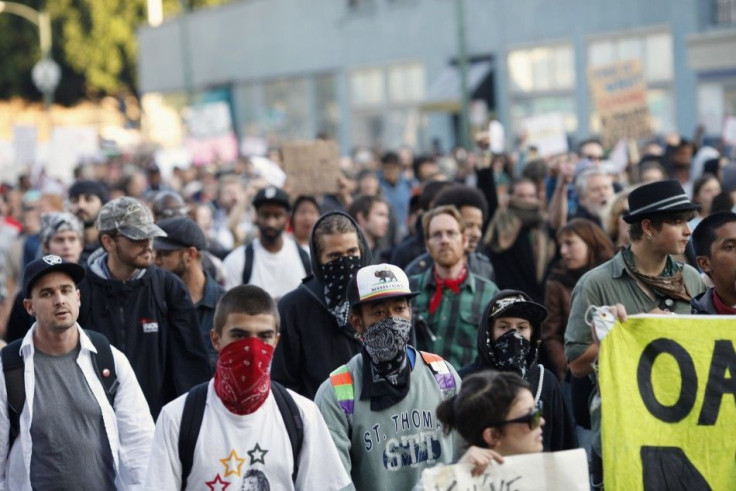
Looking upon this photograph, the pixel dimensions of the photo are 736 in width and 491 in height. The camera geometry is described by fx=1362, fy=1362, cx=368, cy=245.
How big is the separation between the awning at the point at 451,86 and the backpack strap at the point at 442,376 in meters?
28.8

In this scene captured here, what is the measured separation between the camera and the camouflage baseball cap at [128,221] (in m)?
7.47

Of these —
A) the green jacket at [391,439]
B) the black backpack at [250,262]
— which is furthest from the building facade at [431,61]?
the green jacket at [391,439]

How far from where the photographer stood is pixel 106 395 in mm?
6008

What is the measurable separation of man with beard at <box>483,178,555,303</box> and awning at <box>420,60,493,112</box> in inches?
905

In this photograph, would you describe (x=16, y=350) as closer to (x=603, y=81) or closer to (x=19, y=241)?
(x=19, y=241)

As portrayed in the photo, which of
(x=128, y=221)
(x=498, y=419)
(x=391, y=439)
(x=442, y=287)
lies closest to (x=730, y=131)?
(x=442, y=287)

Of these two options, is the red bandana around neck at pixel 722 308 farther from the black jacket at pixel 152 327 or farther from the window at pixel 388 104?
the window at pixel 388 104

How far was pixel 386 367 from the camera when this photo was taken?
17.9 ft

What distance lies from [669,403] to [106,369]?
247 centimetres

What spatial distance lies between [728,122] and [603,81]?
Answer: 164 cm

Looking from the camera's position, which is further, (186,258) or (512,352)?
(186,258)

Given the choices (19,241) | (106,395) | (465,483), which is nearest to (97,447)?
(106,395)

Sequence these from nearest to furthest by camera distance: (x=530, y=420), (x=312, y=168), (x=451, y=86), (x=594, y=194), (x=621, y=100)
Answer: (x=530, y=420)
(x=594, y=194)
(x=312, y=168)
(x=621, y=100)
(x=451, y=86)

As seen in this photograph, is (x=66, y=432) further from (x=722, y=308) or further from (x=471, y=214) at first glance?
(x=471, y=214)
